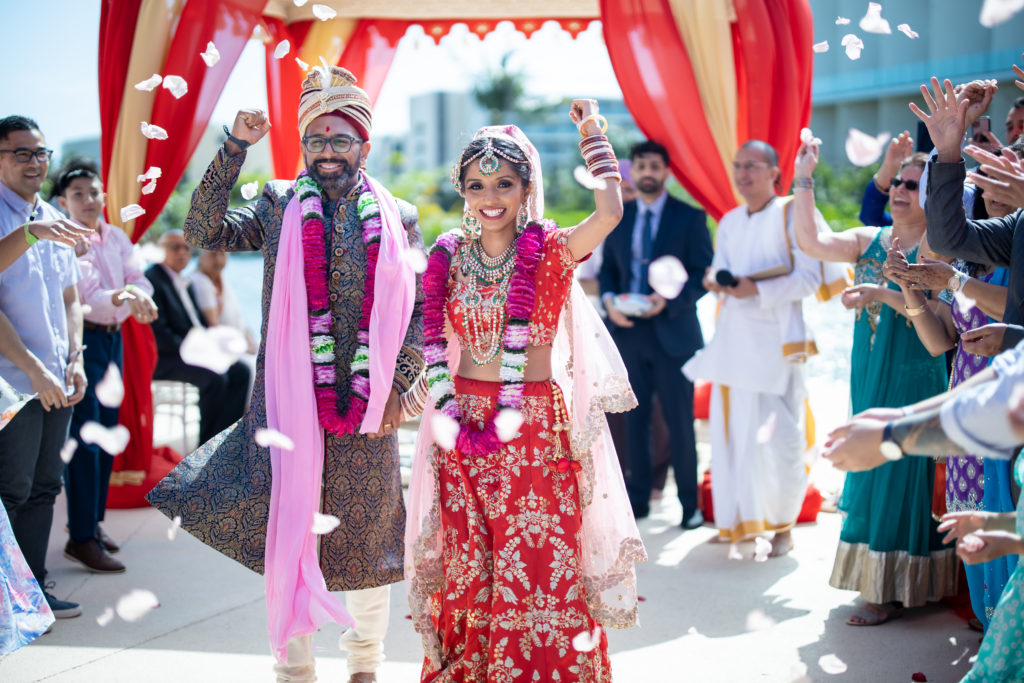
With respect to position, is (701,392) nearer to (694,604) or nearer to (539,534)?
(694,604)

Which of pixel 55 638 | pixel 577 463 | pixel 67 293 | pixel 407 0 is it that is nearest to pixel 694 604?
pixel 577 463

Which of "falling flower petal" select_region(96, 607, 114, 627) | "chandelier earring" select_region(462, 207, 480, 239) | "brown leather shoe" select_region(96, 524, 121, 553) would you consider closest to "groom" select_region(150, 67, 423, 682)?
"chandelier earring" select_region(462, 207, 480, 239)

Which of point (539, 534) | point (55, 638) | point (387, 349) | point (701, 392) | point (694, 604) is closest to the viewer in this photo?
point (539, 534)

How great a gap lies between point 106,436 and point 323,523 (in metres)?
2.61

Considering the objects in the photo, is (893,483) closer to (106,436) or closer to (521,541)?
(521,541)

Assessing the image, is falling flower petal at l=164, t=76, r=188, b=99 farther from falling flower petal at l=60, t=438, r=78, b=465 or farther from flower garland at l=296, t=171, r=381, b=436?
flower garland at l=296, t=171, r=381, b=436

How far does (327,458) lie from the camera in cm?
348

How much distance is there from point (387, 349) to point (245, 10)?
364 cm

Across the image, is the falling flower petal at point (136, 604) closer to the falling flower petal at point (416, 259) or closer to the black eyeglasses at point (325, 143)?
the falling flower petal at point (416, 259)

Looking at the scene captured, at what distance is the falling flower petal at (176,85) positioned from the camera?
5.72 meters

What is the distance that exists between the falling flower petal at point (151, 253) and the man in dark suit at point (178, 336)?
4cm

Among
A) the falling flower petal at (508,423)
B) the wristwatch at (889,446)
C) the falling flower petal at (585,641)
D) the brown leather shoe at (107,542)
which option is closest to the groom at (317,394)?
the falling flower petal at (508,423)

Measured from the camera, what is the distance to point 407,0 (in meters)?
6.62

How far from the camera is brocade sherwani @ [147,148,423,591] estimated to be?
334 cm
